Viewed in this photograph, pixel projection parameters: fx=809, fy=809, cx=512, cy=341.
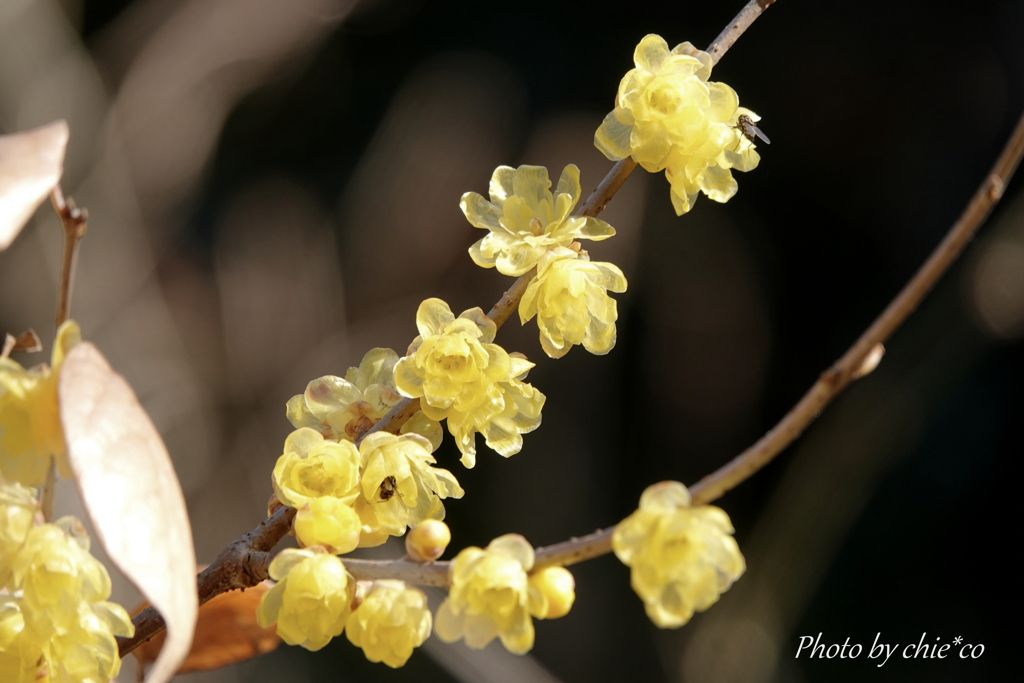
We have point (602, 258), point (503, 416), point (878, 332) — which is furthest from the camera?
point (602, 258)

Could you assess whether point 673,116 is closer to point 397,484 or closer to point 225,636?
point 397,484

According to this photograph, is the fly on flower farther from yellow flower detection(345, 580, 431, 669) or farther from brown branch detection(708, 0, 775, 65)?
brown branch detection(708, 0, 775, 65)

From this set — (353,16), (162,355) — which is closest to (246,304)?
(162,355)

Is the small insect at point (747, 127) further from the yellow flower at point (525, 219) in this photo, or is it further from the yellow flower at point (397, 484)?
the yellow flower at point (397, 484)

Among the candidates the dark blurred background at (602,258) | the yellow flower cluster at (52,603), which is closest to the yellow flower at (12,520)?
the yellow flower cluster at (52,603)

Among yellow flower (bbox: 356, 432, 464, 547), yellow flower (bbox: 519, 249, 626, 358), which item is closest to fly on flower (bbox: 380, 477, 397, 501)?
yellow flower (bbox: 356, 432, 464, 547)

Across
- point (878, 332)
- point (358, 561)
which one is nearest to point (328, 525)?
point (358, 561)
